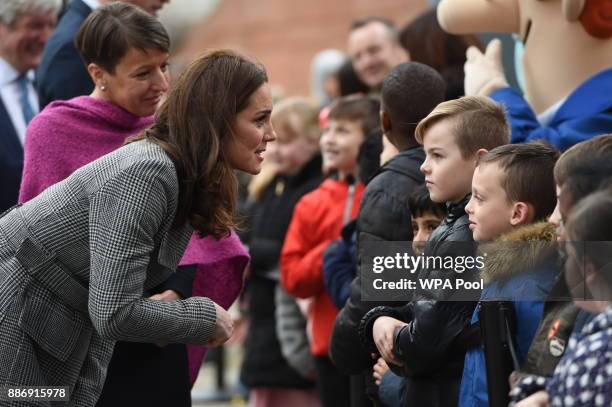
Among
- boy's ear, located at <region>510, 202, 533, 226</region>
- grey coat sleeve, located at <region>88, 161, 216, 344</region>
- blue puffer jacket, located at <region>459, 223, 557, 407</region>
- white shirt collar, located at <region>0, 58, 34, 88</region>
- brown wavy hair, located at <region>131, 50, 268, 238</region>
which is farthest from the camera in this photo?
white shirt collar, located at <region>0, 58, 34, 88</region>

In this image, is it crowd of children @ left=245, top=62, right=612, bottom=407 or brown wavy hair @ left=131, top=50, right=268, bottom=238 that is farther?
brown wavy hair @ left=131, top=50, right=268, bottom=238

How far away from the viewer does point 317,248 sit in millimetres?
5699

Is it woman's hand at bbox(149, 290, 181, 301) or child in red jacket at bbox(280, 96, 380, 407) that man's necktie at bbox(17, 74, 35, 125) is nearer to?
child in red jacket at bbox(280, 96, 380, 407)

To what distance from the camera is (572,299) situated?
2725 millimetres

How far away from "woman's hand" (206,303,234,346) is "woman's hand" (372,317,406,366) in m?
0.42

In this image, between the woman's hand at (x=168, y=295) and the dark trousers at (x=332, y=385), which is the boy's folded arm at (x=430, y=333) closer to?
the woman's hand at (x=168, y=295)

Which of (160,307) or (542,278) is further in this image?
(160,307)

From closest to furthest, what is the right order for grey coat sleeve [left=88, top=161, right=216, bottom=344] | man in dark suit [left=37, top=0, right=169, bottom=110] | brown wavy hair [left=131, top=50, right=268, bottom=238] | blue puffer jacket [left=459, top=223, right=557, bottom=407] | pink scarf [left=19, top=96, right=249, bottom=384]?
blue puffer jacket [left=459, top=223, right=557, bottom=407] < grey coat sleeve [left=88, top=161, right=216, bottom=344] < brown wavy hair [left=131, top=50, right=268, bottom=238] < pink scarf [left=19, top=96, right=249, bottom=384] < man in dark suit [left=37, top=0, right=169, bottom=110]

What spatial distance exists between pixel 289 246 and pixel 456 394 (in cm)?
238

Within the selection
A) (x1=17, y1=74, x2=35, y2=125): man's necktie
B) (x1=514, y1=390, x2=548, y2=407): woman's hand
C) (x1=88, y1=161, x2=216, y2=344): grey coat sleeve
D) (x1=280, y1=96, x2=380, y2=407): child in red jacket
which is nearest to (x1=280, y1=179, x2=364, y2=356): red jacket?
(x1=280, y1=96, x2=380, y2=407): child in red jacket

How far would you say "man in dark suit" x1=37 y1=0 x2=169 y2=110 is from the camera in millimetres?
4695

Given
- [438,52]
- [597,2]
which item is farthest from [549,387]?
[438,52]

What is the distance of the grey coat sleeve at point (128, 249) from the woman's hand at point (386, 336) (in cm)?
61

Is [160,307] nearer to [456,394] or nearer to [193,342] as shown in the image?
[193,342]
